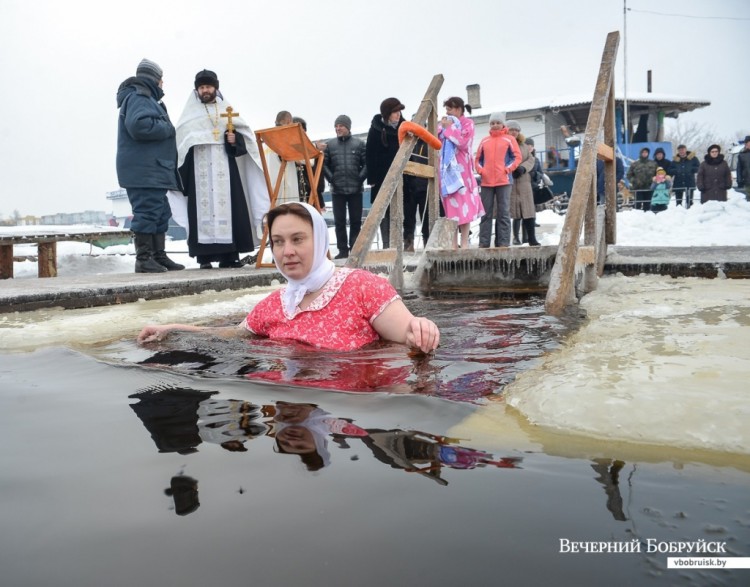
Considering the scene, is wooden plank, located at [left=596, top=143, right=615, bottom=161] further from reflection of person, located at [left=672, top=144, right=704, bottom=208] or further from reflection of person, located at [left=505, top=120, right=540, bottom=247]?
reflection of person, located at [left=672, top=144, right=704, bottom=208]

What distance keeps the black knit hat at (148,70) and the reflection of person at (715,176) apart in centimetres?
1124

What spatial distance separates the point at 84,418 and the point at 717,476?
172 cm

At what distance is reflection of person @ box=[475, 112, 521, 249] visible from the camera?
7688 mm

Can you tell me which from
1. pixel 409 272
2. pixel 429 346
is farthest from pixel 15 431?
pixel 409 272

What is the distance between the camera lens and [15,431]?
5.93ft

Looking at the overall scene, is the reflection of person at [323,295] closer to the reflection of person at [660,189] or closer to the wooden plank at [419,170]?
the wooden plank at [419,170]

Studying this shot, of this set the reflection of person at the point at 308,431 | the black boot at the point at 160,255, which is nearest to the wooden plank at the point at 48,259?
the black boot at the point at 160,255

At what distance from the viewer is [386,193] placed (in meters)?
5.37

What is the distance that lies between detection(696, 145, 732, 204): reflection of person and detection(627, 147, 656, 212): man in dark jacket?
271 centimetres

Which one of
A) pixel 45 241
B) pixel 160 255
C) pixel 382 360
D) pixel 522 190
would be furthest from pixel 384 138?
pixel 382 360

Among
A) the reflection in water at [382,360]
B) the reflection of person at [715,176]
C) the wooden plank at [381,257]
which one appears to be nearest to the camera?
the reflection in water at [382,360]

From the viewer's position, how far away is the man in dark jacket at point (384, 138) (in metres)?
7.77

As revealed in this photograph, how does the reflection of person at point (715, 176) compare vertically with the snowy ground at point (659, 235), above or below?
above

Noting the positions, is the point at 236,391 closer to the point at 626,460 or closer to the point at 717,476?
the point at 626,460
